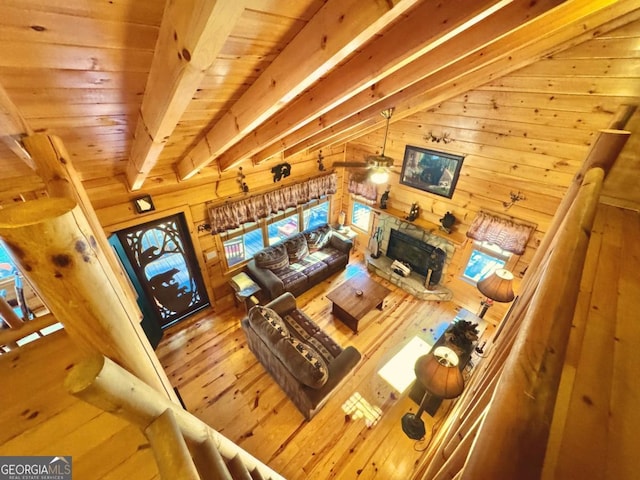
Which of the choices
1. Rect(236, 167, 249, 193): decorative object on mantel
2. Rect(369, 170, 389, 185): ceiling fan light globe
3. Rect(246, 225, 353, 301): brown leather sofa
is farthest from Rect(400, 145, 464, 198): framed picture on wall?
Rect(236, 167, 249, 193): decorative object on mantel

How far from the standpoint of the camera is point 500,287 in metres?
3.18

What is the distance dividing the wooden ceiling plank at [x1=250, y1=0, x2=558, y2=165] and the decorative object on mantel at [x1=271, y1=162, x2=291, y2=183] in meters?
1.90

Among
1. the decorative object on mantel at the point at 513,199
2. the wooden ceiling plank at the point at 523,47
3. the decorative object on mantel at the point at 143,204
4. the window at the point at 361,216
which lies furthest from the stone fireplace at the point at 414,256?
the decorative object on mantel at the point at 143,204

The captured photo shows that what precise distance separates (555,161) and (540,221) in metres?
0.82

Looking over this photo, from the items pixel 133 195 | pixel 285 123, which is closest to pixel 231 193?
pixel 133 195

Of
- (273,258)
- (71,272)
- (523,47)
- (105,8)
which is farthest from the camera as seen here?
(273,258)

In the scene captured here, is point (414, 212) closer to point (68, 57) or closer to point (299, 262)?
point (299, 262)

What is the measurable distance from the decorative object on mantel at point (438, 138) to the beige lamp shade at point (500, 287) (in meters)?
2.14

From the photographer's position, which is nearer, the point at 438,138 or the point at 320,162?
the point at 438,138

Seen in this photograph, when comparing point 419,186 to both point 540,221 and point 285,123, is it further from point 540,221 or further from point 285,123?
point 285,123

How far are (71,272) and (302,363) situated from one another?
8.32 ft

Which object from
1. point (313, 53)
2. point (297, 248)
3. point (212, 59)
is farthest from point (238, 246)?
point (212, 59)

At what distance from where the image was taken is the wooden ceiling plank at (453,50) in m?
1.53

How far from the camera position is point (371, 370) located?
11.8ft
